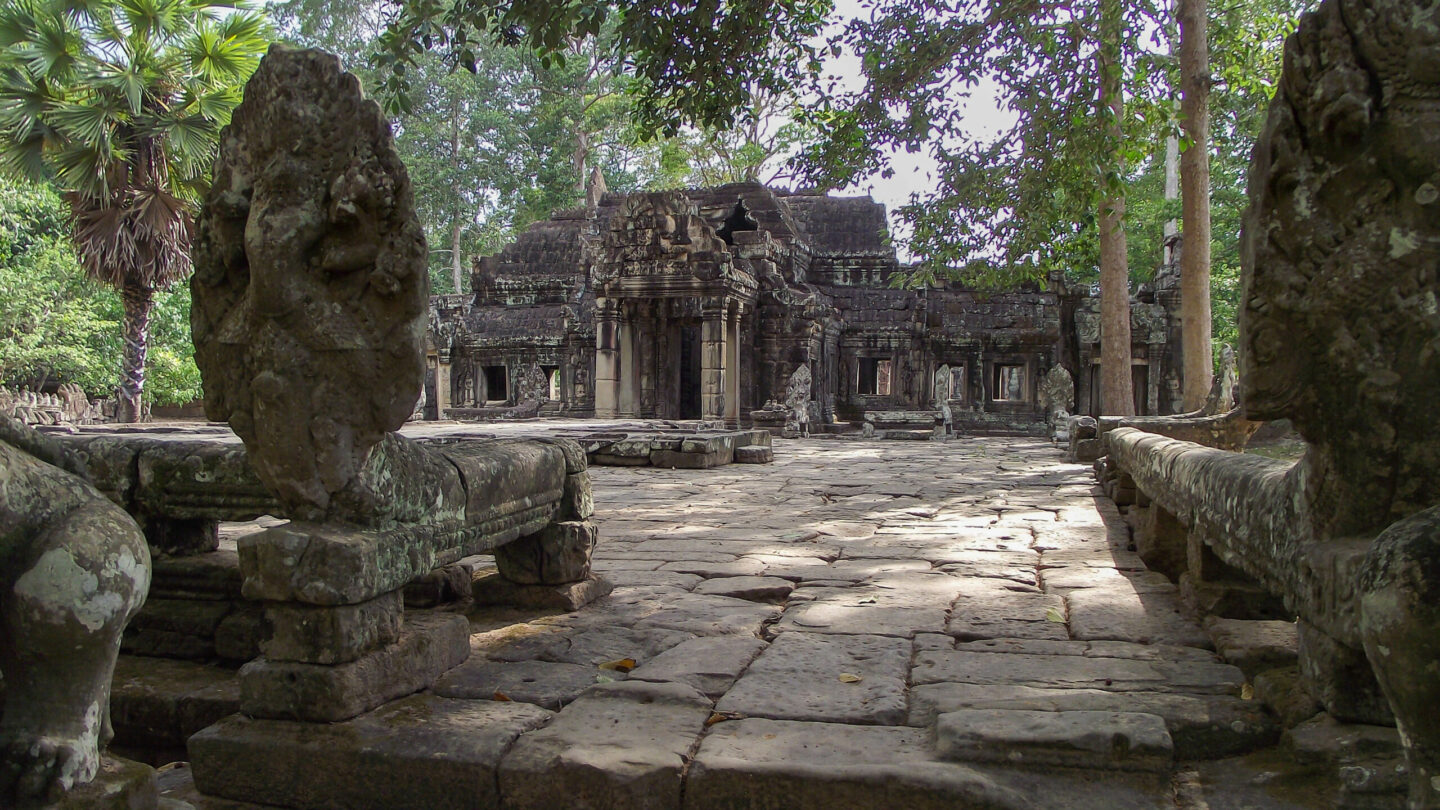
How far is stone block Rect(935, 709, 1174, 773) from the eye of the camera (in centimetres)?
235

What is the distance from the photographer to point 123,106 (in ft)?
37.3

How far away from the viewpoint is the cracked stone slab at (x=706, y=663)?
3.05 metres

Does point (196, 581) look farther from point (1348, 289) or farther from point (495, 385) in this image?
point (495, 385)

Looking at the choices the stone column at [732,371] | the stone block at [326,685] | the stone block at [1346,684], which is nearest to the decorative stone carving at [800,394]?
the stone column at [732,371]

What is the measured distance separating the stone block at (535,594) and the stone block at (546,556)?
28mm

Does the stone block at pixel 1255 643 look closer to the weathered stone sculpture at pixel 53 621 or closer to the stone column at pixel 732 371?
the weathered stone sculpture at pixel 53 621

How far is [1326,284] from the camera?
6.76ft

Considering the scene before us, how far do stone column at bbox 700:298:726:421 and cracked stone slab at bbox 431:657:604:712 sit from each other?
51.9ft

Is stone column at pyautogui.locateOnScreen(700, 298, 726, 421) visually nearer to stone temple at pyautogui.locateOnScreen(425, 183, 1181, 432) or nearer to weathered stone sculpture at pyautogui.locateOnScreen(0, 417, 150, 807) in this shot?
stone temple at pyautogui.locateOnScreen(425, 183, 1181, 432)

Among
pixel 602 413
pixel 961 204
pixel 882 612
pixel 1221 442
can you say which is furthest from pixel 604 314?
pixel 882 612

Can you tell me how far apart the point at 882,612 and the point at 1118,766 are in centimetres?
176

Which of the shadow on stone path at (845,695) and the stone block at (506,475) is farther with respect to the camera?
the stone block at (506,475)

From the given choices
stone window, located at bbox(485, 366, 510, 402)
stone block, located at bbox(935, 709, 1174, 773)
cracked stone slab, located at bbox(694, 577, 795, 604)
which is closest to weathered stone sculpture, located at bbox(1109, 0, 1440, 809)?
stone block, located at bbox(935, 709, 1174, 773)

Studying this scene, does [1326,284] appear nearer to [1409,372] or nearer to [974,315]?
[1409,372]
